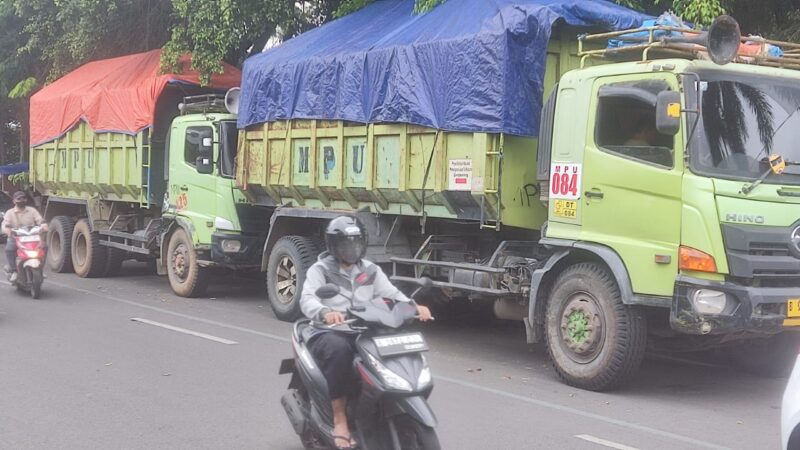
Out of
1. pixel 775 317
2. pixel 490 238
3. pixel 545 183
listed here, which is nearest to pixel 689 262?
pixel 775 317

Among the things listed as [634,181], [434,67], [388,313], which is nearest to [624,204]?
[634,181]

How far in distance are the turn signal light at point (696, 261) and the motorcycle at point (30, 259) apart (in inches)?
348

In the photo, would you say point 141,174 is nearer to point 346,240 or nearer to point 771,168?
point 346,240

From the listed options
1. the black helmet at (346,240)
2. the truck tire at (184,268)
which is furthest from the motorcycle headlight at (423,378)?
the truck tire at (184,268)

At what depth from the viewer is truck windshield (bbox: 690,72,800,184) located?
21.4 ft

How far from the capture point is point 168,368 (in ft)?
25.0

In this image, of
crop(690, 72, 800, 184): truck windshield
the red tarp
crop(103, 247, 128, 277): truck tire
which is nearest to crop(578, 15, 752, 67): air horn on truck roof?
crop(690, 72, 800, 184): truck windshield

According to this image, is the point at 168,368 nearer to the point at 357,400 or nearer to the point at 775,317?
the point at 357,400

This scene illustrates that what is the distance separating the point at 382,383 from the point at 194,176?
8.72m

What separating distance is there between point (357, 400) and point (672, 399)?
338 cm

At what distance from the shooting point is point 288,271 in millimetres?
10688

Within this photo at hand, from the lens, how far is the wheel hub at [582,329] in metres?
7.02

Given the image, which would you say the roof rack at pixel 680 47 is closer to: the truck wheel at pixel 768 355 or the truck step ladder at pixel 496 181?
the truck step ladder at pixel 496 181

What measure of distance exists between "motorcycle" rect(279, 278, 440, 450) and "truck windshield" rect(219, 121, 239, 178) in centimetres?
A: 747
